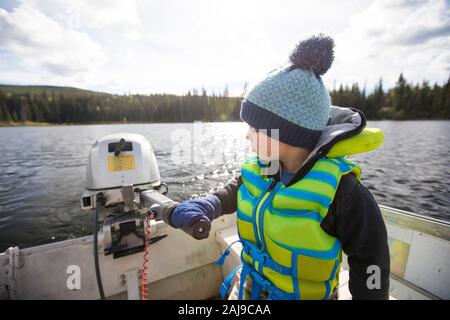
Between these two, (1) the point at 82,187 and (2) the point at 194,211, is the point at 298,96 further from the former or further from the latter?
(1) the point at 82,187

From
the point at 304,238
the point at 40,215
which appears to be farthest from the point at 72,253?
the point at 40,215

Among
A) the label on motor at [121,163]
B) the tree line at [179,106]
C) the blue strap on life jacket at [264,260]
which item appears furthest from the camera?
the tree line at [179,106]

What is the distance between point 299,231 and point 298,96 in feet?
2.30

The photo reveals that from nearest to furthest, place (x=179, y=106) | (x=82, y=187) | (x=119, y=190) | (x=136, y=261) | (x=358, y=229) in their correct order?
(x=358, y=229) → (x=119, y=190) → (x=136, y=261) → (x=82, y=187) → (x=179, y=106)

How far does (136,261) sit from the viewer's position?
2.64m

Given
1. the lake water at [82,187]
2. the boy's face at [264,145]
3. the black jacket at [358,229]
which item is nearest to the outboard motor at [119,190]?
the boy's face at [264,145]

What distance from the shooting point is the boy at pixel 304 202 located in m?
1.08

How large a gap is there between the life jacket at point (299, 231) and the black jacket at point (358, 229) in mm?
46

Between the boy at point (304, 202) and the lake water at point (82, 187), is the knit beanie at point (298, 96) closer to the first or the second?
the boy at point (304, 202)

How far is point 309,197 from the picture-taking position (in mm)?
1160

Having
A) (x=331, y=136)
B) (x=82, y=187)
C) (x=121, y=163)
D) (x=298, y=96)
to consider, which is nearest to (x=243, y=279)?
(x=331, y=136)

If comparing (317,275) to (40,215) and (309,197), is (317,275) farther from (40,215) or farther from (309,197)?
(40,215)

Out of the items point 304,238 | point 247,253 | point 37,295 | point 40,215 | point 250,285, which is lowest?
point 40,215

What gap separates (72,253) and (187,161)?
11.1 meters
